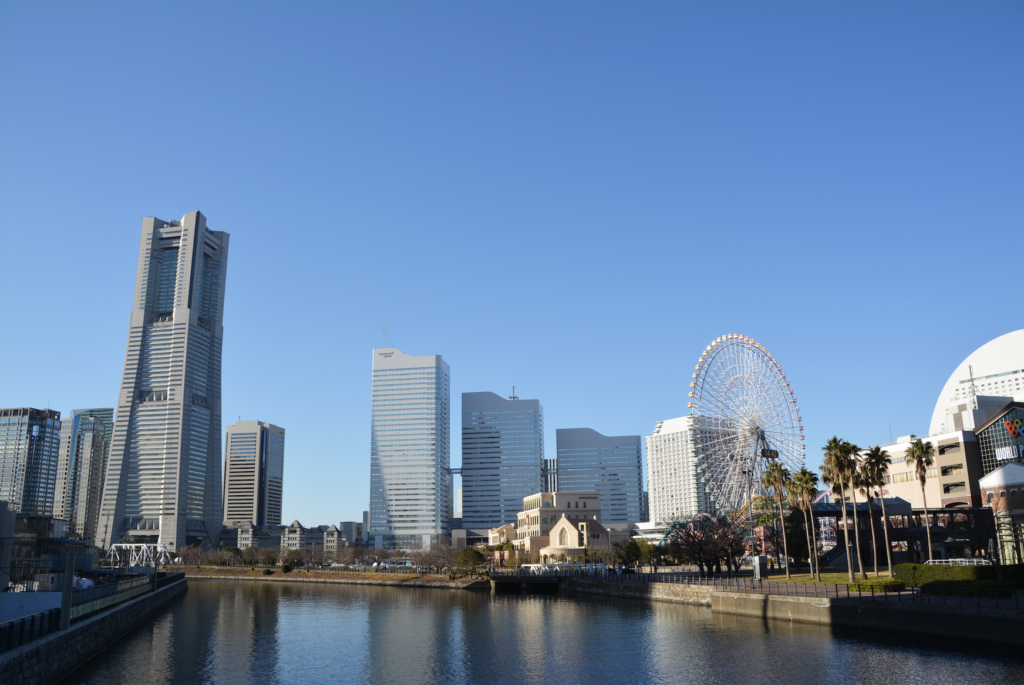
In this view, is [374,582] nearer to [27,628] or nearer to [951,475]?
[951,475]

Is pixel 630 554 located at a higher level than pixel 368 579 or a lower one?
higher

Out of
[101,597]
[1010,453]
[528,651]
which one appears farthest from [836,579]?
[101,597]

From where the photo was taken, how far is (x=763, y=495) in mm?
121938

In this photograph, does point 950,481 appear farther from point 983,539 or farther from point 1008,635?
point 1008,635

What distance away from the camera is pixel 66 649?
51.1 metres

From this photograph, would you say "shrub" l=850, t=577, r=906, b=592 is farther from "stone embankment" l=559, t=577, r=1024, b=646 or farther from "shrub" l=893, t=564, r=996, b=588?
"stone embankment" l=559, t=577, r=1024, b=646

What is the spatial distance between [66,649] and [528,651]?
33.2 m

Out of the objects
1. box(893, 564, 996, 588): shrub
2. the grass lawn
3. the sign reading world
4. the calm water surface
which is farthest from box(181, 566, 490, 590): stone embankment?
the sign reading world

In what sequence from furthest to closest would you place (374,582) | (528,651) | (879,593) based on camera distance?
(374,582), (879,593), (528,651)

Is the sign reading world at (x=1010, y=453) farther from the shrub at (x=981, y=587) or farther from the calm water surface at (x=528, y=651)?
the shrub at (x=981, y=587)

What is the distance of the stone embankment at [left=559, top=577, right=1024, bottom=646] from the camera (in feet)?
165

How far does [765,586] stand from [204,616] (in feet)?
219

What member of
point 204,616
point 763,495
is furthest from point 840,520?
point 204,616

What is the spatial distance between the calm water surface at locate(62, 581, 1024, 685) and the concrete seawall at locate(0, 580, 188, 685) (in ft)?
4.14
